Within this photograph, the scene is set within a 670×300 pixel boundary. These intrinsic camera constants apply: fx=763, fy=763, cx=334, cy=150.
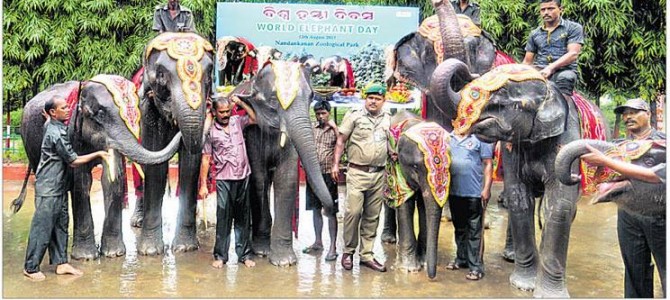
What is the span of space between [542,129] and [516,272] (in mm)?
1235

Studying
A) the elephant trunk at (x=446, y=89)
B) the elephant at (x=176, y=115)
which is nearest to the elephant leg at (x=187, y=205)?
the elephant at (x=176, y=115)

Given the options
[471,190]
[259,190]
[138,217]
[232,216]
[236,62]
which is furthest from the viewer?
[138,217]

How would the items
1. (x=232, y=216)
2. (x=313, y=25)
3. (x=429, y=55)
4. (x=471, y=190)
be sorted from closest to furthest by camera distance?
(x=471, y=190) < (x=232, y=216) < (x=429, y=55) < (x=313, y=25)

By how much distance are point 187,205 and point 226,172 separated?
921mm

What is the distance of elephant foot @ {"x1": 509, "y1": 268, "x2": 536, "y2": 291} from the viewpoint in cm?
588

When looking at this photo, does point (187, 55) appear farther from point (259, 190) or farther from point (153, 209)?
point (153, 209)

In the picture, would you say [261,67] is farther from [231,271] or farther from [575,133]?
[575,133]

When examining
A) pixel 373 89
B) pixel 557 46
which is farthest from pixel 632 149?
pixel 557 46

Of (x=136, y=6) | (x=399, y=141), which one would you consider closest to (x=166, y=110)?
(x=399, y=141)

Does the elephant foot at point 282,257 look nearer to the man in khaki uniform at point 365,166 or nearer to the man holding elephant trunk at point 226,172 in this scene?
the man holding elephant trunk at point 226,172

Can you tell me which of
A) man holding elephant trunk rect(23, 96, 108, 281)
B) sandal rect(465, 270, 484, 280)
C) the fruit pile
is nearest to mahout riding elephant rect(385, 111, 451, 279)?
sandal rect(465, 270, 484, 280)

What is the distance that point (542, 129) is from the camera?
5.46 metres

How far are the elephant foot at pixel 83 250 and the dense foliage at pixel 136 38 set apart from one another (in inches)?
237

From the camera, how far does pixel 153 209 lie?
7.07 metres
